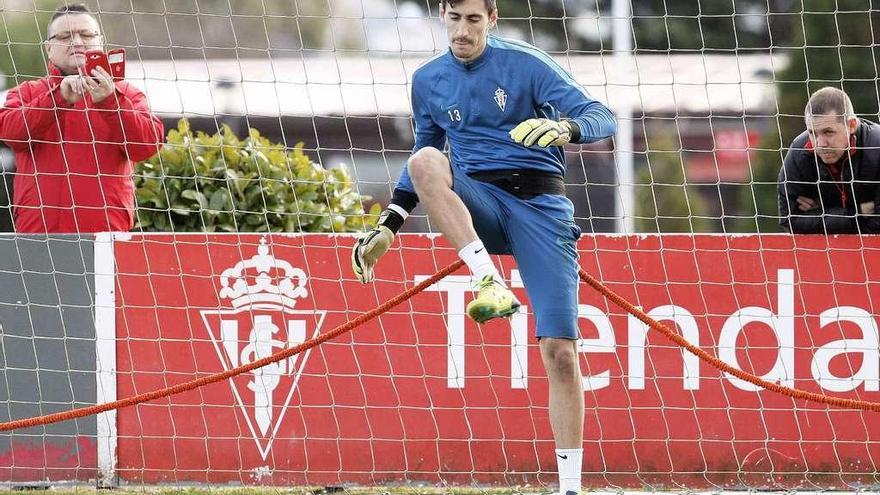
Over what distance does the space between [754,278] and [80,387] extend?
3.41 m

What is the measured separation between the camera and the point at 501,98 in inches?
205

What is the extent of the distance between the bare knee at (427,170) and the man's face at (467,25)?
1.44 ft

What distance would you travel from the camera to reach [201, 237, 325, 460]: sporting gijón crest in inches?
261

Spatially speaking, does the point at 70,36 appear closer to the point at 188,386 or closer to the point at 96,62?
the point at 96,62

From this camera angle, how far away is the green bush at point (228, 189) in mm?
7125

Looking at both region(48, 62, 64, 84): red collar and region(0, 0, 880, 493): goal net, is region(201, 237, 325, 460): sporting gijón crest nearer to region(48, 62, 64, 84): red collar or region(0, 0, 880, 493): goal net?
region(0, 0, 880, 493): goal net

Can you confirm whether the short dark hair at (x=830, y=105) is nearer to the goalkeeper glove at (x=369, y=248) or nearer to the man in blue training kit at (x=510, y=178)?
the man in blue training kit at (x=510, y=178)

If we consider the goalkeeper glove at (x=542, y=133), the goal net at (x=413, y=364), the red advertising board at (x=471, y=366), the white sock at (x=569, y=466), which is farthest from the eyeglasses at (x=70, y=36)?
the white sock at (x=569, y=466)

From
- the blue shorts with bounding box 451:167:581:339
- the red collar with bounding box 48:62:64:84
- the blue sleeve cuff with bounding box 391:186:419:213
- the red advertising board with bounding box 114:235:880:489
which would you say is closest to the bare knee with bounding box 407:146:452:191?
the blue shorts with bounding box 451:167:581:339

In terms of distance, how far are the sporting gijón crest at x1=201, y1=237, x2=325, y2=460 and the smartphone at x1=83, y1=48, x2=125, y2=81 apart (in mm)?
1102

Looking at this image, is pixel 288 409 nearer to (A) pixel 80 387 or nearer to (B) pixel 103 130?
(A) pixel 80 387

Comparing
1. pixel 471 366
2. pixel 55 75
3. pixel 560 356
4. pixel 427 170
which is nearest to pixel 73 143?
pixel 55 75

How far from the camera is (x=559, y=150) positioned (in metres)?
5.33

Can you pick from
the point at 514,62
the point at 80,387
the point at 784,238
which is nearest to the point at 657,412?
the point at 784,238
